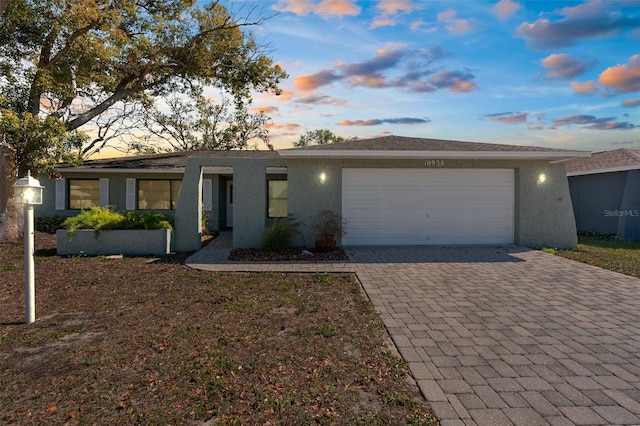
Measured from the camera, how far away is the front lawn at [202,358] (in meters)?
2.76

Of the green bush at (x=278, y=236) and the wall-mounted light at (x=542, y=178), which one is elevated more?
the wall-mounted light at (x=542, y=178)

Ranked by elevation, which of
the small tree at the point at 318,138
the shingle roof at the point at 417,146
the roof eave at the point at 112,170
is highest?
the small tree at the point at 318,138

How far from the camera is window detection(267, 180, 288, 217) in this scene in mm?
11664

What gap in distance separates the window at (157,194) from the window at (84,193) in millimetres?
1959

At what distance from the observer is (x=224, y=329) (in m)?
4.50

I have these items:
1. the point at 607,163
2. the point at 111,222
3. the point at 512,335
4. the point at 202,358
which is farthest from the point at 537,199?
the point at 111,222

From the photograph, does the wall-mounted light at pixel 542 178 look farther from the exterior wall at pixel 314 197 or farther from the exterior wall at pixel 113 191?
the exterior wall at pixel 113 191

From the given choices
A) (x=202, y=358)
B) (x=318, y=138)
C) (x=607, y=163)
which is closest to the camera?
(x=202, y=358)

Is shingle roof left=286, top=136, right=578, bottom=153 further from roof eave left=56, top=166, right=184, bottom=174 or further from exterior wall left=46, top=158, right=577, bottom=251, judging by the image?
roof eave left=56, top=166, right=184, bottom=174

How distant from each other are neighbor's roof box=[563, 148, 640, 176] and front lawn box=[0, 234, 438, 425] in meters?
14.6

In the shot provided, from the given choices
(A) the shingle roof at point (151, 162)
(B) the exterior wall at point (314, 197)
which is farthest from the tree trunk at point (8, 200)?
(B) the exterior wall at point (314, 197)

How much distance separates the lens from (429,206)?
37.2 feet

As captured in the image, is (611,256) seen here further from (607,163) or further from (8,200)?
(8,200)

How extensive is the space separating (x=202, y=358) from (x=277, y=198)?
27.7ft
